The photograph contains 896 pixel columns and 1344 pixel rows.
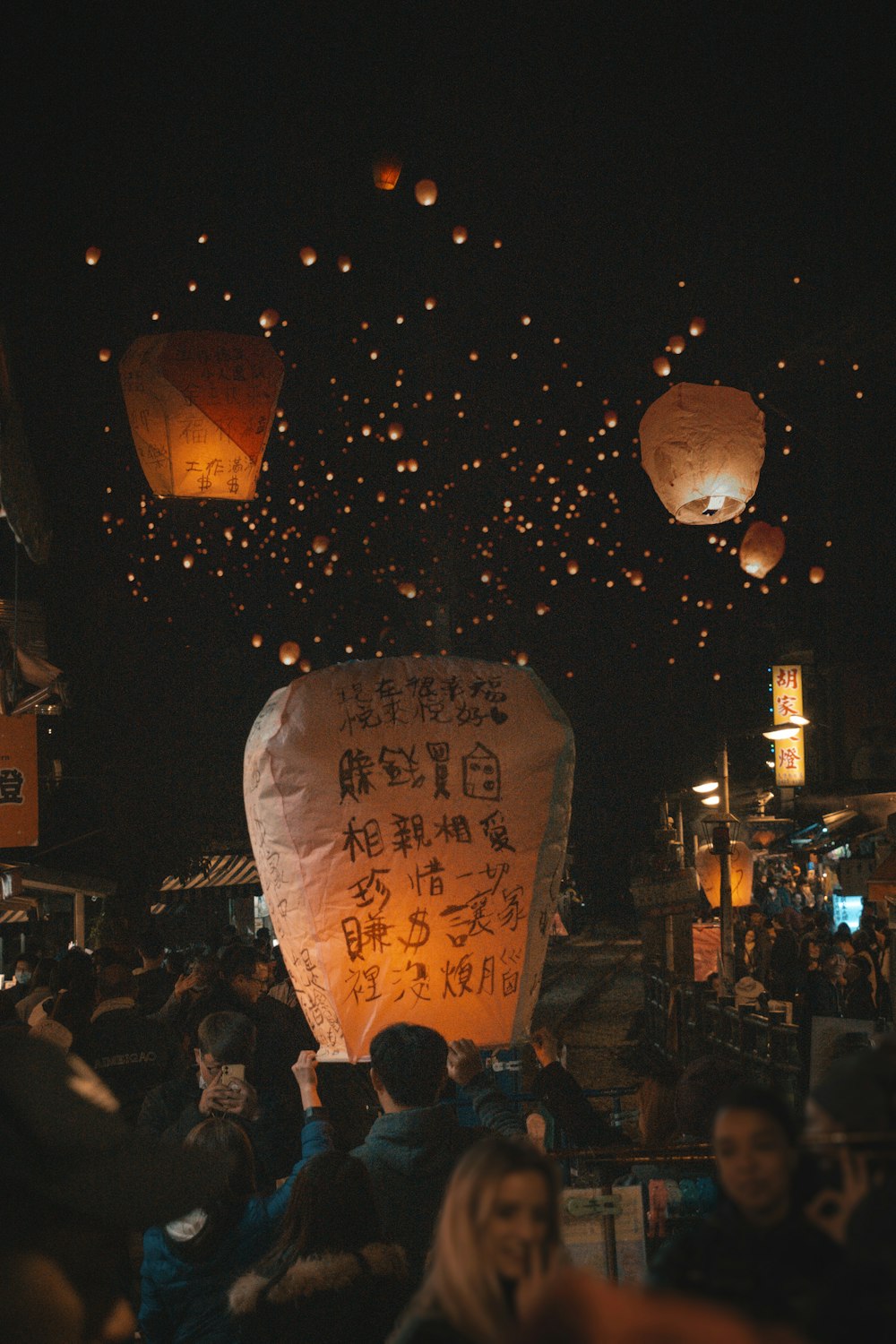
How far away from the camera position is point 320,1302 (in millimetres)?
3301

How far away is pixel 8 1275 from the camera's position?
2164 mm

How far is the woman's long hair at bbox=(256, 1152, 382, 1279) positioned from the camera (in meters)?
3.37

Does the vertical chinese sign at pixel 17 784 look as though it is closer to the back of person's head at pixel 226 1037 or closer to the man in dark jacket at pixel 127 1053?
the man in dark jacket at pixel 127 1053

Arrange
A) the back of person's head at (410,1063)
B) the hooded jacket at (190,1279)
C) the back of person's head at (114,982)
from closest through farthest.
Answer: the hooded jacket at (190,1279)
the back of person's head at (410,1063)
the back of person's head at (114,982)

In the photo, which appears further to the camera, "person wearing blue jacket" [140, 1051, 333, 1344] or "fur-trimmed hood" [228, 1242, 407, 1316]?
"person wearing blue jacket" [140, 1051, 333, 1344]

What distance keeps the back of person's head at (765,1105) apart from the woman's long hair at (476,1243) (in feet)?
1.16

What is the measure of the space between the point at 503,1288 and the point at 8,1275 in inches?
37.0

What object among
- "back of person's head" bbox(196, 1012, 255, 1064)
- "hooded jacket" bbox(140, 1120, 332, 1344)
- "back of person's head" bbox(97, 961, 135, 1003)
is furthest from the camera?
"back of person's head" bbox(97, 961, 135, 1003)

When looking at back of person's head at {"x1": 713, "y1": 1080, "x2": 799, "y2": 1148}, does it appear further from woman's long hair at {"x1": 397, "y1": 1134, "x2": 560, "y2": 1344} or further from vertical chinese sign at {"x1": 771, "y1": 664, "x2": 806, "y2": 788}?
vertical chinese sign at {"x1": 771, "y1": 664, "x2": 806, "y2": 788}

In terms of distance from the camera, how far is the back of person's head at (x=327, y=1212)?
3.37 meters

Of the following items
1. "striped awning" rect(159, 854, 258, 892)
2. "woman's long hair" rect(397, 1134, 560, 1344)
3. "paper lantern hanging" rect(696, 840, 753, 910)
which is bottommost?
"striped awning" rect(159, 854, 258, 892)

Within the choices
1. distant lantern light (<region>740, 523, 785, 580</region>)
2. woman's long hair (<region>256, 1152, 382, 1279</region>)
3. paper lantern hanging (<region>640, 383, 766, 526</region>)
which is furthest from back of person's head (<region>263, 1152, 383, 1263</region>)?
distant lantern light (<region>740, 523, 785, 580</region>)

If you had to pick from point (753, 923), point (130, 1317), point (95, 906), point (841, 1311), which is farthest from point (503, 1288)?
point (95, 906)

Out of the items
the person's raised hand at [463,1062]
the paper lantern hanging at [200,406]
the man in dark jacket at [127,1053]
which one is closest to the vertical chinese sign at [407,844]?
the person's raised hand at [463,1062]
